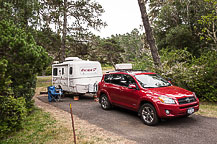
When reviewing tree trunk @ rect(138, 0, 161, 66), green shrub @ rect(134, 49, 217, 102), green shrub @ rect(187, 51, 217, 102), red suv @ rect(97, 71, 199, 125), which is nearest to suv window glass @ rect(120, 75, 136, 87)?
red suv @ rect(97, 71, 199, 125)

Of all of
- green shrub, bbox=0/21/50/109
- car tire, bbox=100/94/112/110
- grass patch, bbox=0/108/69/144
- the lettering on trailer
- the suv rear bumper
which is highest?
green shrub, bbox=0/21/50/109

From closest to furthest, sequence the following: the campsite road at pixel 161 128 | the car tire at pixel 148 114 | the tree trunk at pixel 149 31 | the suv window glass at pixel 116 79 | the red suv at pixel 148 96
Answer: the campsite road at pixel 161 128
the red suv at pixel 148 96
the car tire at pixel 148 114
the suv window glass at pixel 116 79
the tree trunk at pixel 149 31

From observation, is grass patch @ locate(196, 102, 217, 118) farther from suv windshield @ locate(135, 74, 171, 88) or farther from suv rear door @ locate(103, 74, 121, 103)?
→ suv rear door @ locate(103, 74, 121, 103)

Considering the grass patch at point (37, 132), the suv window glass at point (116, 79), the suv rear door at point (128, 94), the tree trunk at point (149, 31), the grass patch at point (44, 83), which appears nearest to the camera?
the grass patch at point (37, 132)

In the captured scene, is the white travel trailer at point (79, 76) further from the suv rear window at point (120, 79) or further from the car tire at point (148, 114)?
the car tire at point (148, 114)

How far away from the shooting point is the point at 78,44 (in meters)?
19.9

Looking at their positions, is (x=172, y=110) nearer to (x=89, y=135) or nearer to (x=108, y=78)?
(x=89, y=135)

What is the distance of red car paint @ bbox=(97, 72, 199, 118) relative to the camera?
5.38m

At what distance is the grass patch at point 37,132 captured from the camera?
195 inches

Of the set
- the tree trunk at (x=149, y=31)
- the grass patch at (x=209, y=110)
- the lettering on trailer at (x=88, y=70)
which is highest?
the tree trunk at (x=149, y=31)

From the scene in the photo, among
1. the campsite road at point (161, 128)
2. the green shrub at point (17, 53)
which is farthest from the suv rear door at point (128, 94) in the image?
the green shrub at point (17, 53)

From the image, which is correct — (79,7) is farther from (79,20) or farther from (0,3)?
(0,3)

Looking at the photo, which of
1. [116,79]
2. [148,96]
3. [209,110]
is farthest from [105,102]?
[209,110]

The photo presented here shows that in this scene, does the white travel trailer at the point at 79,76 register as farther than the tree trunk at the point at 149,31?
No
